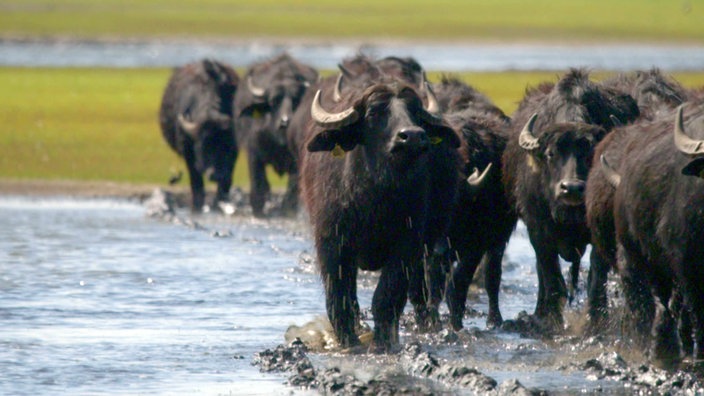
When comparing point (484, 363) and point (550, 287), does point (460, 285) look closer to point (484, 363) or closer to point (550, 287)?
point (550, 287)

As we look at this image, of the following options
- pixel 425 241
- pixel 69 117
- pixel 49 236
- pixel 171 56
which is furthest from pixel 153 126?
pixel 171 56

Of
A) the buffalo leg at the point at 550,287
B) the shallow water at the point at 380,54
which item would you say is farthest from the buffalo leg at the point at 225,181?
the shallow water at the point at 380,54

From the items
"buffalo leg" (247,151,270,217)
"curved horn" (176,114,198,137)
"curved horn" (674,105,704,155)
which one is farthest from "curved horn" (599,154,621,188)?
"curved horn" (176,114,198,137)

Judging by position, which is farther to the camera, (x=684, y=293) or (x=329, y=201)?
(x=329, y=201)

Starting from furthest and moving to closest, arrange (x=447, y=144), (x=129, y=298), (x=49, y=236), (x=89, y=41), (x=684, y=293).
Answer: (x=89, y=41) < (x=49, y=236) < (x=129, y=298) < (x=447, y=144) < (x=684, y=293)

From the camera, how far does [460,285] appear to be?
11062mm

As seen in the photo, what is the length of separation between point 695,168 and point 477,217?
3634 millimetres

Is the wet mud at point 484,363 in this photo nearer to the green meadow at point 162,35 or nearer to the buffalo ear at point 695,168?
the buffalo ear at point 695,168

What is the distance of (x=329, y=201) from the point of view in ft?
31.8

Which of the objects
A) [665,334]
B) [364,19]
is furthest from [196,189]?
[364,19]

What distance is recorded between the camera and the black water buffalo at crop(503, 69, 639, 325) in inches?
400

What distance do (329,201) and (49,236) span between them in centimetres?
685

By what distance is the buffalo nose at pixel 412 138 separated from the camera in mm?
9016

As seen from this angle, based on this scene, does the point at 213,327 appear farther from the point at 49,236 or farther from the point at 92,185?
the point at 92,185
